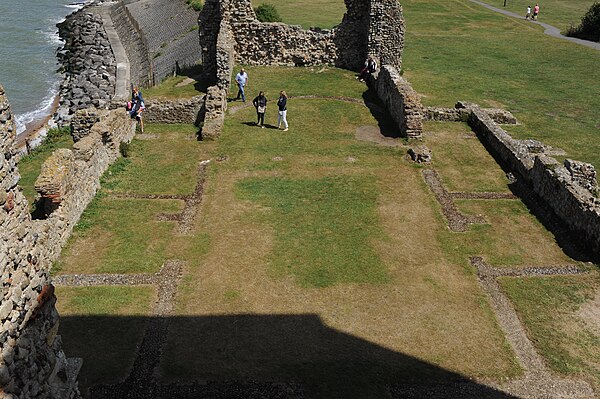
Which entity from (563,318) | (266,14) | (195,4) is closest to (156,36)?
(266,14)

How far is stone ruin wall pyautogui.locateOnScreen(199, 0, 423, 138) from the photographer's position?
2589cm

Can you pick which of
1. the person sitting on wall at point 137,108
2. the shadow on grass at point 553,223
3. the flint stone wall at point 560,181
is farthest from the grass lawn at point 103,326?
the flint stone wall at point 560,181

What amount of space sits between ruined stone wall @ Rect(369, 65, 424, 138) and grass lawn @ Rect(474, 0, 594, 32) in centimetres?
2894

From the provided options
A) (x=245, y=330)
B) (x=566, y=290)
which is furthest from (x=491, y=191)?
(x=245, y=330)

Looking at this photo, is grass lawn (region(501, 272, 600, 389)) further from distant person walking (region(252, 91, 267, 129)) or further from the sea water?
the sea water

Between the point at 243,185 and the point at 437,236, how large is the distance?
5.93 m

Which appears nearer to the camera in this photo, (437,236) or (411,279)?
(411,279)

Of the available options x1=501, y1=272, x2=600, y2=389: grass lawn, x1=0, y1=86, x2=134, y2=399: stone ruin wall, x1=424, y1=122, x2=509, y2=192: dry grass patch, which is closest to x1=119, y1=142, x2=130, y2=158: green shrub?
x1=424, y1=122, x2=509, y2=192: dry grass patch

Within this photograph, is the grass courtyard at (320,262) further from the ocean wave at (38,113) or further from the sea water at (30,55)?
the sea water at (30,55)

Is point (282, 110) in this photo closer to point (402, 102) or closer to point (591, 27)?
point (402, 102)

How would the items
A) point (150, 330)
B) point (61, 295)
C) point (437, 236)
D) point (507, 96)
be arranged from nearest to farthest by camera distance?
point (150, 330) < point (61, 295) < point (437, 236) < point (507, 96)

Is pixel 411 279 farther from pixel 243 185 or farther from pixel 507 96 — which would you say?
pixel 507 96

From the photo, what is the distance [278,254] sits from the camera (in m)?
13.0

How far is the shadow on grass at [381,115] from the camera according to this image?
20.4m
